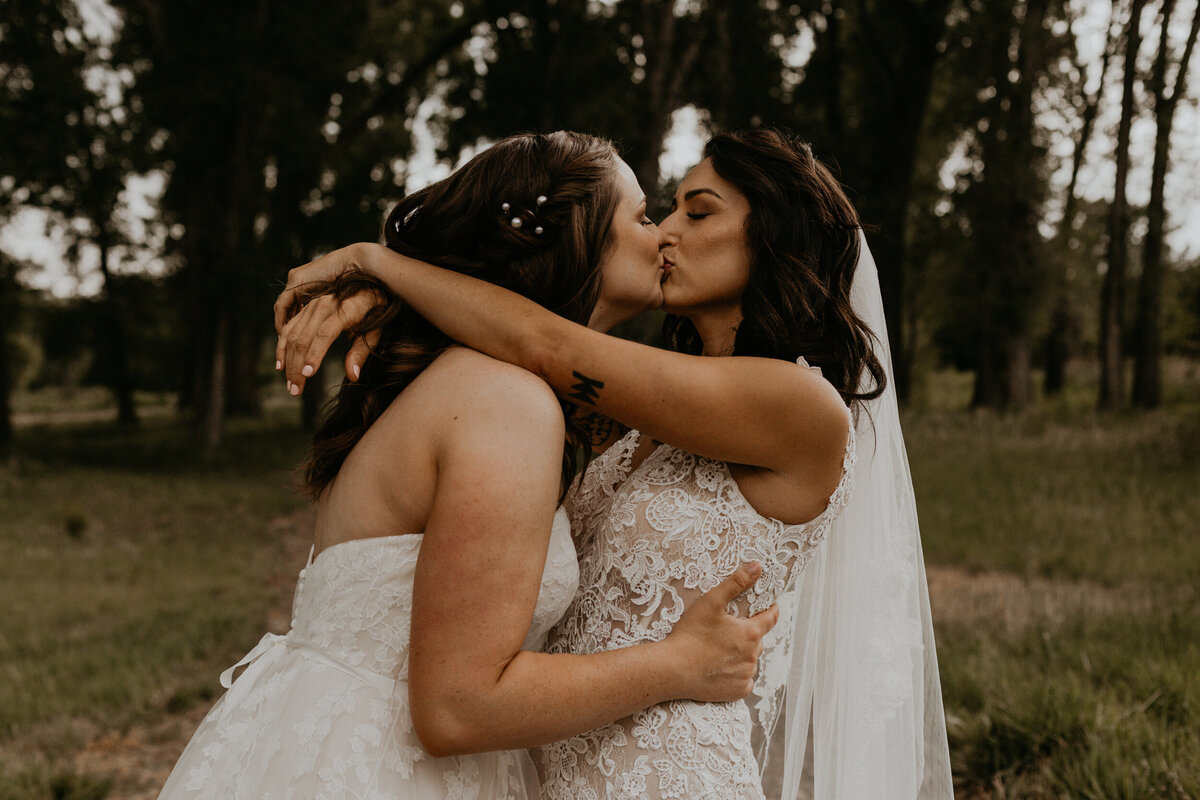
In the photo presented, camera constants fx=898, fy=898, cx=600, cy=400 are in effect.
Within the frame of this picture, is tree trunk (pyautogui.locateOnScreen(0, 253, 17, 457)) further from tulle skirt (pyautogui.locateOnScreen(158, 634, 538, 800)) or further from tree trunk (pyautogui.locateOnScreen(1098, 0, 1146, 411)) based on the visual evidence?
tree trunk (pyautogui.locateOnScreen(1098, 0, 1146, 411))

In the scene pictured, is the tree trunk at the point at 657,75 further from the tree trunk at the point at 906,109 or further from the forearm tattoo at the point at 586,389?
the forearm tattoo at the point at 586,389

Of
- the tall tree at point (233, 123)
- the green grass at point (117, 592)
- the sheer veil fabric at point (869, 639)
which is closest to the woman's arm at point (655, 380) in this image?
the sheer veil fabric at point (869, 639)

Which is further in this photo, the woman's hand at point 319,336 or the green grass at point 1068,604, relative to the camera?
the green grass at point 1068,604

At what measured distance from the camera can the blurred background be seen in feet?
17.9

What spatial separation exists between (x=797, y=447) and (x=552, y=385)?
61 cm

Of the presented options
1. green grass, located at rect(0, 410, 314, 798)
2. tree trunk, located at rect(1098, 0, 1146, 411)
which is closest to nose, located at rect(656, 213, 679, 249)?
green grass, located at rect(0, 410, 314, 798)

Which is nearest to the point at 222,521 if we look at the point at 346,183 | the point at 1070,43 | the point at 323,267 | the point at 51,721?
the point at 51,721

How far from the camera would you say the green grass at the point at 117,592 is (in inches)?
220

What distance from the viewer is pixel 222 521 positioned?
12.1 m

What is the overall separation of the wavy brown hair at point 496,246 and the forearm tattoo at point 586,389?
288mm

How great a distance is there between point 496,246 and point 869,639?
67.8 inches

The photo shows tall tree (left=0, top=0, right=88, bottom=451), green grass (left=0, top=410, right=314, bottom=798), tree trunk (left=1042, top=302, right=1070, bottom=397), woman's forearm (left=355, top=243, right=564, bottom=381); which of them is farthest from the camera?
tree trunk (left=1042, top=302, right=1070, bottom=397)

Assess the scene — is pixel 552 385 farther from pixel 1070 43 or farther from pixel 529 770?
pixel 1070 43

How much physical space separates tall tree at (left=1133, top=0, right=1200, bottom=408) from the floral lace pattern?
68.2 feet
